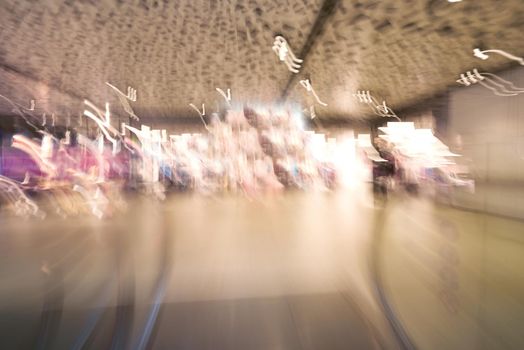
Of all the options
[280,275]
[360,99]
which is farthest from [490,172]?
[280,275]

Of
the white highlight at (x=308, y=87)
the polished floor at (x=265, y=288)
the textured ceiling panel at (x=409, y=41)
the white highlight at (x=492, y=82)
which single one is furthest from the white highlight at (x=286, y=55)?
the white highlight at (x=492, y=82)

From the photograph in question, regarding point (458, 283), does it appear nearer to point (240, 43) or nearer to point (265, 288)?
point (265, 288)

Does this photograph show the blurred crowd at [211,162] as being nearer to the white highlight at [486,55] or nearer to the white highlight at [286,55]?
the white highlight at [486,55]

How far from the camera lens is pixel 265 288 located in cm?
307

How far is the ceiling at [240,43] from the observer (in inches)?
120

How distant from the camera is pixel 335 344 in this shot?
2.14 metres

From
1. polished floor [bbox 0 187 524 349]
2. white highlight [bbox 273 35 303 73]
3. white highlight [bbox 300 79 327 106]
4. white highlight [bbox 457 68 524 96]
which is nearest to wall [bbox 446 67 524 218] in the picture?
white highlight [bbox 457 68 524 96]

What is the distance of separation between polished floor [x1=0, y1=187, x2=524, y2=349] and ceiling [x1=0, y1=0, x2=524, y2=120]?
7.61 ft

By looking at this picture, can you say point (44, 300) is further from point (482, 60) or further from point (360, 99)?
point (360, 99)

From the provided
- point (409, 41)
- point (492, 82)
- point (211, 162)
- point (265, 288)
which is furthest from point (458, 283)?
point (211, 162)

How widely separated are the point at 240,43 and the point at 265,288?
10.1ft

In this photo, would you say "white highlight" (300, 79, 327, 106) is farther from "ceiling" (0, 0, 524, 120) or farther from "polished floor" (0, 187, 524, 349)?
"polished floor" (0, 187, 524, 349)

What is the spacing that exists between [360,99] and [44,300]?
7.71 metres

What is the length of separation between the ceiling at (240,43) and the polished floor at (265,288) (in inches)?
91.3
